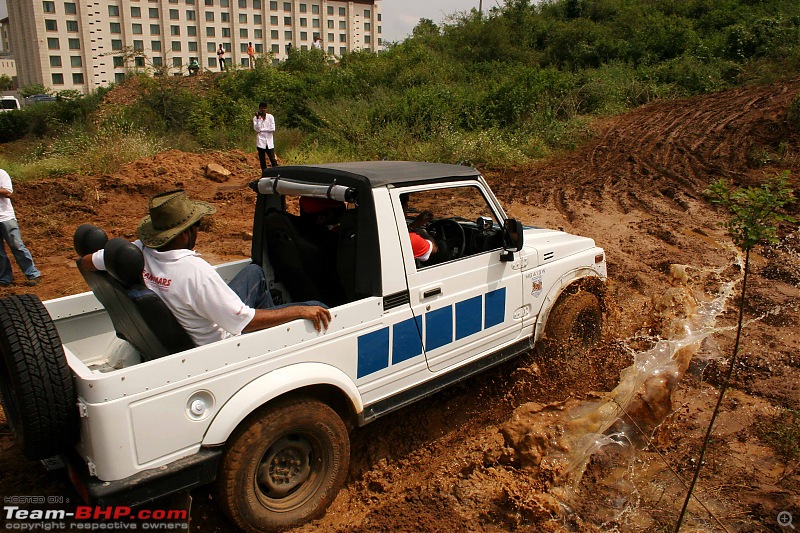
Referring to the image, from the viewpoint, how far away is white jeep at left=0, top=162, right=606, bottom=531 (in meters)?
2.79

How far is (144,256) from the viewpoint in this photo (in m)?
3.29

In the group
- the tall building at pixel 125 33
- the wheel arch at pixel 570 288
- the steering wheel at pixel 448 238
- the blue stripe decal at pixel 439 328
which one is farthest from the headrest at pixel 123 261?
the tall building at pixel 125 33

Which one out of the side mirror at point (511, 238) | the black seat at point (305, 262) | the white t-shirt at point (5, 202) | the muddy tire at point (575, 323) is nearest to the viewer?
the black seat at point (305, 262)

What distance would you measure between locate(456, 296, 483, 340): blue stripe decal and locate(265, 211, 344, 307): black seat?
0.81 metres

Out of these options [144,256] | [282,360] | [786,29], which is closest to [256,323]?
[282,360]

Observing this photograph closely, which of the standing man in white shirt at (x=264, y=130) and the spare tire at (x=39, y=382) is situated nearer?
the spare tire at (x=39, y=382)

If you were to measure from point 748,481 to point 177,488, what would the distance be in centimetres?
338

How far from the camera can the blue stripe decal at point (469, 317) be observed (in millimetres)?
4090

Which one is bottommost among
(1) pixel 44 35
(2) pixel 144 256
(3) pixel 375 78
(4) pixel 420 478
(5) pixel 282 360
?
(4) pixel 420 478

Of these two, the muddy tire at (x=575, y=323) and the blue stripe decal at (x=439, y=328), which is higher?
the blue stripe decal at (x=439, y=328)

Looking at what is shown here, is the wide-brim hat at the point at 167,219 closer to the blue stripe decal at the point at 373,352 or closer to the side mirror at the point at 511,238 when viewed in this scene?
the blue stripe decal at the point at 373,352

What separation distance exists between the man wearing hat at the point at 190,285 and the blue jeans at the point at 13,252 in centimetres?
509

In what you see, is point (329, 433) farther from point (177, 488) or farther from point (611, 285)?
point (611, 285)

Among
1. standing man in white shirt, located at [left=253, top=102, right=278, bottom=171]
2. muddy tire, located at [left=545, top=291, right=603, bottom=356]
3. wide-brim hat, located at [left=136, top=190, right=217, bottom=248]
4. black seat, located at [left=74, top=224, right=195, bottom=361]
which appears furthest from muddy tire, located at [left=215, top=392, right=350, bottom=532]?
standing man in white shirt, located at [left=253, top=102, right=278, bottom=171]
